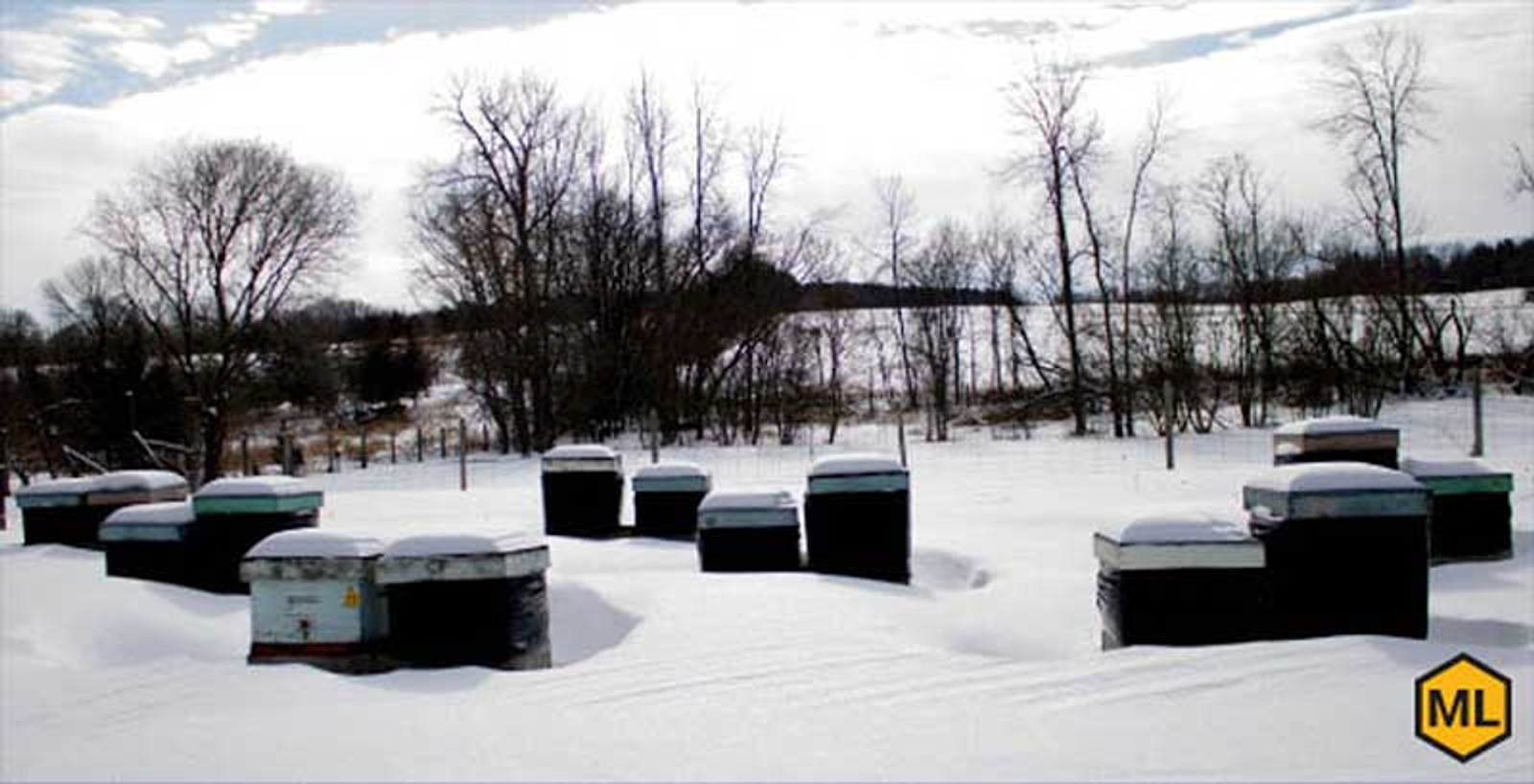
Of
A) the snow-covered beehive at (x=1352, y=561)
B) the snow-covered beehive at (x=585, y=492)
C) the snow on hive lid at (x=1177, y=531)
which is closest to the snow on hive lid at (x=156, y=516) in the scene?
the snow-covered beehive at (x=585, y=492)

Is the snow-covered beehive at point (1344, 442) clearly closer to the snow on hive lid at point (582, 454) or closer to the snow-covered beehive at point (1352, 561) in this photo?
the snow-covered beehive at point (1352, 561)

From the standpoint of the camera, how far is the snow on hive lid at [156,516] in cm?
1011

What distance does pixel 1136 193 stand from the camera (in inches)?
1136

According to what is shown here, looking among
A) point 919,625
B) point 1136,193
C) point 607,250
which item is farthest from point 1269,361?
point 919,625

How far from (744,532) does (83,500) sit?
836cm

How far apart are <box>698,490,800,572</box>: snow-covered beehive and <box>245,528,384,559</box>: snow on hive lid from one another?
3.19 metres

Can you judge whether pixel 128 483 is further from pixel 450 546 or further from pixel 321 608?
pixel 450 546

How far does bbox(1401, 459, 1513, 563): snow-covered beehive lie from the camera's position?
9.55m

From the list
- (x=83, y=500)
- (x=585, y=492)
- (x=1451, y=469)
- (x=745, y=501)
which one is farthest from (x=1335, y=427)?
(x=83, y=500)

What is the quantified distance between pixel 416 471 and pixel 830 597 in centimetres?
2029

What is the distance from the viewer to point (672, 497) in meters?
12.2

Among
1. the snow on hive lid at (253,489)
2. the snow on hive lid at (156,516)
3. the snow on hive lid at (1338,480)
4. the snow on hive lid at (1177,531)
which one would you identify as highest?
the snow on hive lid at (1338,480)

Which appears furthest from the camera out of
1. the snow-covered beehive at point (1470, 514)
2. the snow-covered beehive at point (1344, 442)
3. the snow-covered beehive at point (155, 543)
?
the snow-covered beehive at point (1344, 442)

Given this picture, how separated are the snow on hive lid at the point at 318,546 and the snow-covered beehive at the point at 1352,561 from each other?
519 cm
